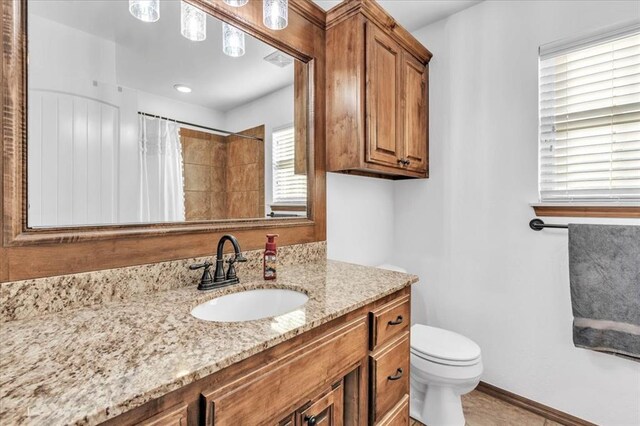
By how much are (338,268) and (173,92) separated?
1.05 m

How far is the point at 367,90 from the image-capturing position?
5.25 feet

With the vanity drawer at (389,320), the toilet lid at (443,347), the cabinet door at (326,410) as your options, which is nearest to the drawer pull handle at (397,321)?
the vanity drawer at (389,320)

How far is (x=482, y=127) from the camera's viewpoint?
Result: 6.36 ft

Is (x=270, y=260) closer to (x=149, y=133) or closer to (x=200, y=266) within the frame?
(x=200, y=266)

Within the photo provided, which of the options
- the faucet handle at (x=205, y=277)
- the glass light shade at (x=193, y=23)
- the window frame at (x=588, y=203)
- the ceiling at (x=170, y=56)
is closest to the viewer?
the ceiling at (x=170, y=56)

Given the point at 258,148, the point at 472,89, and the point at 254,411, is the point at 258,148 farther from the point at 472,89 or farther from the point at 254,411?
the point at 472,89

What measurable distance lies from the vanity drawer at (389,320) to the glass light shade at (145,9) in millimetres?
1350

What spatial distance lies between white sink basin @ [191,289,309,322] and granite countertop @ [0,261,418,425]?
5cm

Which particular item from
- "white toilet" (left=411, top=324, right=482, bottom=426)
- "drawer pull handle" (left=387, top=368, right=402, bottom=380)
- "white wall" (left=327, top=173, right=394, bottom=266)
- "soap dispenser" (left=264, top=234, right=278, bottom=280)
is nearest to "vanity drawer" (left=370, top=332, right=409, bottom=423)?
"drawer pull handle" (left=387, top=368, right=402, bottom=380)

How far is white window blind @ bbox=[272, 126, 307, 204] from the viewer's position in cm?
158

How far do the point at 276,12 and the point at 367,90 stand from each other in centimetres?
58

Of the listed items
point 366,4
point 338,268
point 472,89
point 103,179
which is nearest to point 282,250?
point 338,268

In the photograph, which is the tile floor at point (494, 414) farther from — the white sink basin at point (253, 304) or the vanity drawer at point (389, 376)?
the white sink basin at point (253, 304)

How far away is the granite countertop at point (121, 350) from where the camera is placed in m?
0.47
